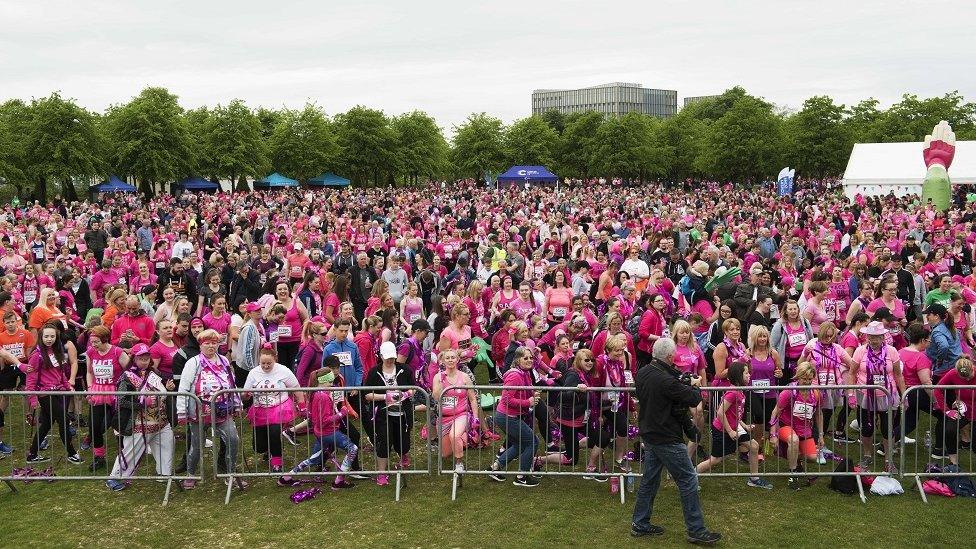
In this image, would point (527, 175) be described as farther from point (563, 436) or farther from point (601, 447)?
point (601, 447)

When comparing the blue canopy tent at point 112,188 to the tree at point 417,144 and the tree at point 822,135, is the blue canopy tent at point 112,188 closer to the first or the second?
the tree at point 417,144

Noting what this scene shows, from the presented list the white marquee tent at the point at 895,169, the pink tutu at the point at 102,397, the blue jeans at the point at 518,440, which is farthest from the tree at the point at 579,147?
the pink tutu at the point at 102,397

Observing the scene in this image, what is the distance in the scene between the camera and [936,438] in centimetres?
879

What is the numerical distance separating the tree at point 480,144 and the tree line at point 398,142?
124 mm

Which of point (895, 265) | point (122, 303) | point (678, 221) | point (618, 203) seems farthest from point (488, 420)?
point (618, 203)

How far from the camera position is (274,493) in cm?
802

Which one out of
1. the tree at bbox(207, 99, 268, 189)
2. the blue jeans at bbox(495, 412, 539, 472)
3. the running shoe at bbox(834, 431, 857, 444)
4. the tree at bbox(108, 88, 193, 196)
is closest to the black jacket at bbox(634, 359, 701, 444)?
the blue jeans at bbox(495, 412, 539, 472)

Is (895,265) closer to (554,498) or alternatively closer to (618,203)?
(554,498)

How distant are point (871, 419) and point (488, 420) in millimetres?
3693

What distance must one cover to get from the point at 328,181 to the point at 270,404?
63.6m

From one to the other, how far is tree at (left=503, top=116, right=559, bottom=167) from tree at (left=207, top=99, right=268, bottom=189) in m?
24.5

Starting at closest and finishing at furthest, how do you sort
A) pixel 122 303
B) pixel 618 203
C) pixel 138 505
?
pixel 138 505, pixel 122 303, pixel 618 203

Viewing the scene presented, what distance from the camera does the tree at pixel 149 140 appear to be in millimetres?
57656

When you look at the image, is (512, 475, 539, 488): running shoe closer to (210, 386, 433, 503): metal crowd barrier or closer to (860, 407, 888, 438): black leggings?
(210, 386, 433, 503): metal crowd barrier
